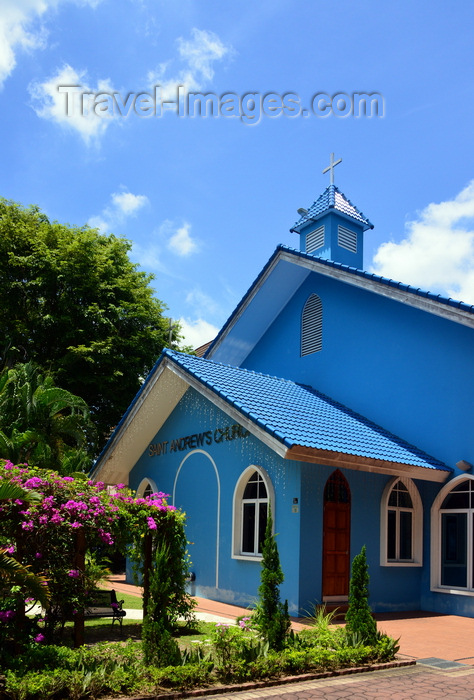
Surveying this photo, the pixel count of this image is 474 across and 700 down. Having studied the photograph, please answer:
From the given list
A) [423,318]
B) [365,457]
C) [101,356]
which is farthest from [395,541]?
[101,356]

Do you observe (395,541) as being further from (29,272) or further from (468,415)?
(29,272)

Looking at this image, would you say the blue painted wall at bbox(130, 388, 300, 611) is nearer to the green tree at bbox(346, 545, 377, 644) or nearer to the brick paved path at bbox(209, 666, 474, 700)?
the green tree at bbox(346, 545, 377, 644)

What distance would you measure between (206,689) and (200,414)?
29.9 feet

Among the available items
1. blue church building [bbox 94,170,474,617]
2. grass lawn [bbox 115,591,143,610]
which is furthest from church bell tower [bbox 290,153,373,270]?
grass lawn [bbox 115,591,143,610]

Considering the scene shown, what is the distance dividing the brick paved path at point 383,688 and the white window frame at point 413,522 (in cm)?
Answer: 526

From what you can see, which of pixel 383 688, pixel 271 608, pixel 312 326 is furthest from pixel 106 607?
pixel 312 326

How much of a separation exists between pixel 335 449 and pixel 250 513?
9.36 ft

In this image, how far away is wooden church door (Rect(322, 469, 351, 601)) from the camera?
12289 mm

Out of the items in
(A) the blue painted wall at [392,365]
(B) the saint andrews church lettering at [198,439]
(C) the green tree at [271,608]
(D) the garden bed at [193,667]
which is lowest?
(D) the garden bed at [193,667]

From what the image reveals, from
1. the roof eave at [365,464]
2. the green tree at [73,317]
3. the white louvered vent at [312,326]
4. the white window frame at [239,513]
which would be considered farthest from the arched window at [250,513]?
the green tree at [73,317]

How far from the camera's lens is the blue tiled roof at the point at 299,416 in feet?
39.8

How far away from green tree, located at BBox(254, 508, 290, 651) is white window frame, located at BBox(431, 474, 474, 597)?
6369 mm

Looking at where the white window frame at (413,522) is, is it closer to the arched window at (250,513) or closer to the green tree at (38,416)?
the arched window at (250,513)

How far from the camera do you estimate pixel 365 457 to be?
1218cm
